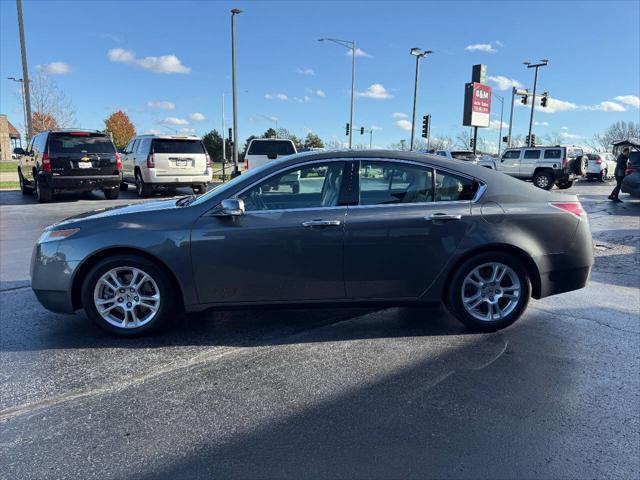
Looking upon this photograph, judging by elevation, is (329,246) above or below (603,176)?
above

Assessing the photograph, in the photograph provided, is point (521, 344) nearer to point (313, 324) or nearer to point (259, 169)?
point (313, 324)

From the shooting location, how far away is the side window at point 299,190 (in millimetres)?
4094

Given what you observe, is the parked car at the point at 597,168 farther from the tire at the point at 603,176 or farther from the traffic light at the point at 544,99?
the traffic light at the point at 544,99

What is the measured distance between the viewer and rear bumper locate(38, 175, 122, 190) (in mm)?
13211

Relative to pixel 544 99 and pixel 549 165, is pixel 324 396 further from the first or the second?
pixel 544 99

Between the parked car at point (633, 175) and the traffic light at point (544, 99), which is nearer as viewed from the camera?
the parked car at point (633, 175)

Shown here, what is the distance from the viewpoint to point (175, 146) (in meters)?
15.0

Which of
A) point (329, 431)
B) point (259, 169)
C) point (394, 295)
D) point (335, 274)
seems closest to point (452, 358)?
point (394, 295)

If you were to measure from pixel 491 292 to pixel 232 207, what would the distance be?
90.3 inches

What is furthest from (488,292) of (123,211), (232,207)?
(123,211)

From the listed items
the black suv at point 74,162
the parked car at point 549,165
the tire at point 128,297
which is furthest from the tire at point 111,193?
the parked car at point 549,165

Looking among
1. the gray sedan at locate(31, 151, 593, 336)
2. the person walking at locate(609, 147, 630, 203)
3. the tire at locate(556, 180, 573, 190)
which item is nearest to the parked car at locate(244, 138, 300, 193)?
the person walking at locate(609, 147, 630, 203)

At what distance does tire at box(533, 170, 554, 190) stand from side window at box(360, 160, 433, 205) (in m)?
21.6

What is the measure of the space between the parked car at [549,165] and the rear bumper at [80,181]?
1680 cm
